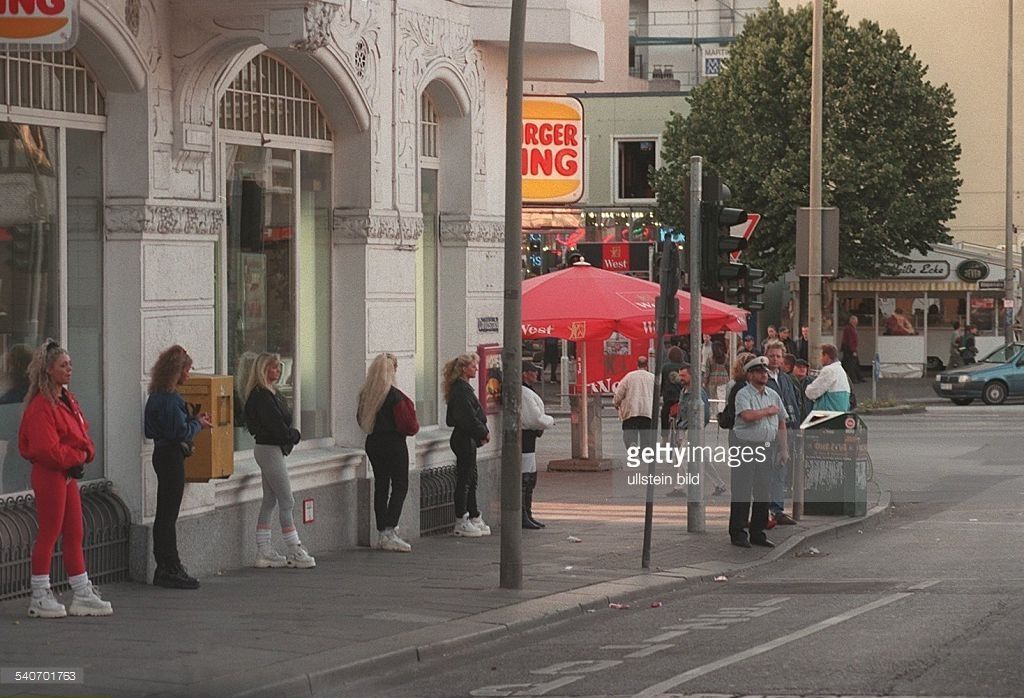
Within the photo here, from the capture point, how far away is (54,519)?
449 inches

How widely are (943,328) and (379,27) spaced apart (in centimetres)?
3669

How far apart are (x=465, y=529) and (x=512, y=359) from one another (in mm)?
4230

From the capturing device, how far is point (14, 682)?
9188 mm

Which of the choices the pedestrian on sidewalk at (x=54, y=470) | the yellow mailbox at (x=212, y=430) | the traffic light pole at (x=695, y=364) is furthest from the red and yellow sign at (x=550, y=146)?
the pedestrian on sidewalk at (x=54, y=470)

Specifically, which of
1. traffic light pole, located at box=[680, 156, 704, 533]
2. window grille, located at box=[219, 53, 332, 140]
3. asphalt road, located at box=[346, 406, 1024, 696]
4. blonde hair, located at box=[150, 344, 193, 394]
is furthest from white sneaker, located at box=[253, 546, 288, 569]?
traffic light pole, located at box=[680, 156, 704, 533]

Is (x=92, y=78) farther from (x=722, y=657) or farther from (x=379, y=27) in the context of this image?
(x=722, y=657)

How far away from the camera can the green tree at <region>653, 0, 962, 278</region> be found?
4641 centimetres

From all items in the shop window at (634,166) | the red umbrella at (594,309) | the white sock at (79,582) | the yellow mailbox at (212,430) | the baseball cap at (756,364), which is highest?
the shop window at (634,166)

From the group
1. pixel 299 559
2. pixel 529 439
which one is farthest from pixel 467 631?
pixel 529 439

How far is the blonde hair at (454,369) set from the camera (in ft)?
54.7

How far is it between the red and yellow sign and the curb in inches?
247

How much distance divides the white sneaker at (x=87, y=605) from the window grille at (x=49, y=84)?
3296mm

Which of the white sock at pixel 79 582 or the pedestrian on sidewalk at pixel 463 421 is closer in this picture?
the white sock at pixel 79 582

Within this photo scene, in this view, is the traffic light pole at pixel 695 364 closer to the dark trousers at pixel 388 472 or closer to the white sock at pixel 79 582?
the dark trousers at pixel 388 472
